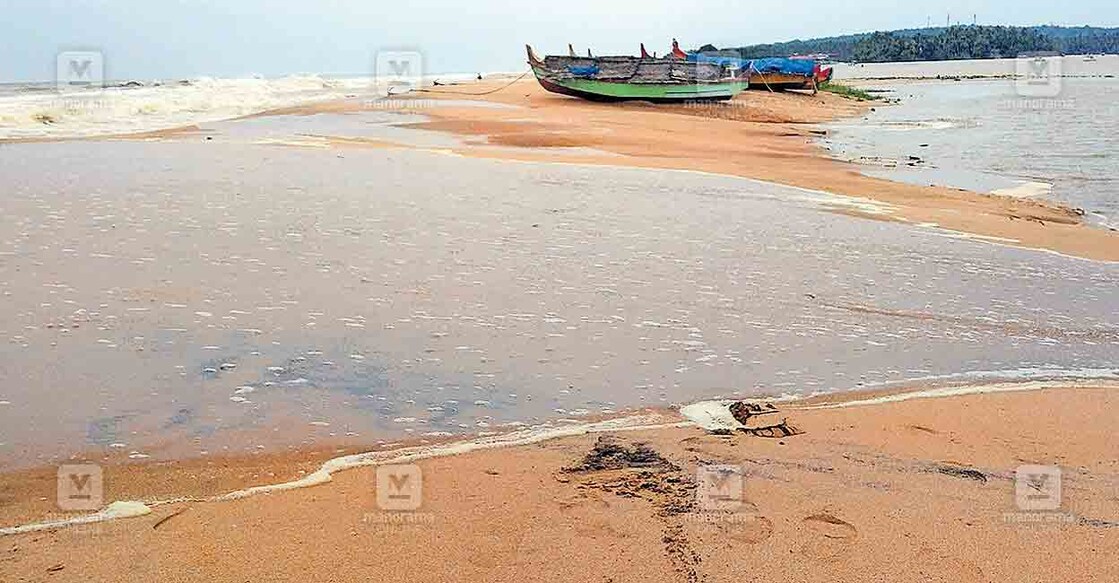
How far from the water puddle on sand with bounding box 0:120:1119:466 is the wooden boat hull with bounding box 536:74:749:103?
2062 centimetres

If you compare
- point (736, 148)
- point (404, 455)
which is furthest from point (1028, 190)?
point (404, 455)

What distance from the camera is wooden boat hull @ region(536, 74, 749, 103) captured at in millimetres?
29297

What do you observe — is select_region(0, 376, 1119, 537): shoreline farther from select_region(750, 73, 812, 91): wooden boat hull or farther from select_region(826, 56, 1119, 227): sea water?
select_region(750, 73, 812, 91): wooden boat hull

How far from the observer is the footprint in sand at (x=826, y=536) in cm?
280

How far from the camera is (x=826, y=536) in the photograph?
289 centimetres

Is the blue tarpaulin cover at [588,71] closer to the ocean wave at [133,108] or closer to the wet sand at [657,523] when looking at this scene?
the ocean wave at [133,108]

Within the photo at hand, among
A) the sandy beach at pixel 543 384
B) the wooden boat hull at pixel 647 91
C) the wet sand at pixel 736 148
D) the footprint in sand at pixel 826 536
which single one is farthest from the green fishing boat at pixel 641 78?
the footprint in sand at pixel 826 536

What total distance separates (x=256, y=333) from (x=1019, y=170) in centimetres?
1263

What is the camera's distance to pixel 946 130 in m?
21.7

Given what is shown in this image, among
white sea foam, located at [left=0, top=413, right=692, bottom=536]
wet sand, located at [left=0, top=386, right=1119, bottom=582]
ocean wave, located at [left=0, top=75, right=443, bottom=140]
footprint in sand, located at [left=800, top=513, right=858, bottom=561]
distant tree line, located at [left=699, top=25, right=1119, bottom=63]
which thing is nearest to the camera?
wet sand, located at [left=0, top=386, right=1119, bottom=582]

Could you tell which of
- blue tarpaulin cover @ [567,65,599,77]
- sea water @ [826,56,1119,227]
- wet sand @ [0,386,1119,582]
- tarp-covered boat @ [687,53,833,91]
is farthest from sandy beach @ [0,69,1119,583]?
tarp-covered boat @ [687,53,833,91]

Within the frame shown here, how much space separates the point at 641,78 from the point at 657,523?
89.8 feet

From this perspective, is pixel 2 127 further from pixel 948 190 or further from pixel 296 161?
pixel 948 190

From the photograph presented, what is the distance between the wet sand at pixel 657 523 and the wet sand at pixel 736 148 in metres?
5.23
